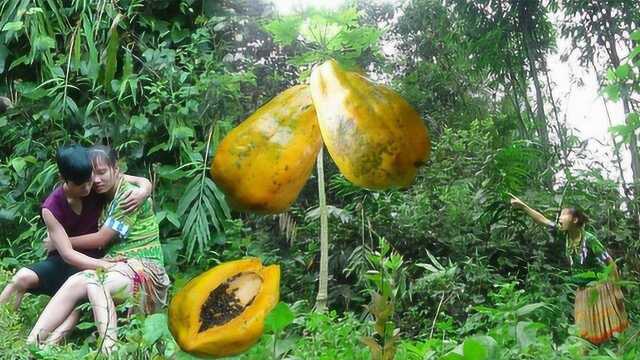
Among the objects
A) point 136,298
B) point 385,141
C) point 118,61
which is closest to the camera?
point 385,141

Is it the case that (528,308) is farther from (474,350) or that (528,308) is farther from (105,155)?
(105,155)

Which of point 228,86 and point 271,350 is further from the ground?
point 228,86

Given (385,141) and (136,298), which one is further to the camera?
(136,298)

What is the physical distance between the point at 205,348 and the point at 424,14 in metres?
0.20

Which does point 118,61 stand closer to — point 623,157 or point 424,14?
point 424,14

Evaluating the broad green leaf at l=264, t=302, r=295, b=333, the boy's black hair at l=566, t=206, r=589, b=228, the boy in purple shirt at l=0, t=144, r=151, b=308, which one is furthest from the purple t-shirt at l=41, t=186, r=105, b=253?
the boy's black hair at l=566, t=206, r=589, b=228

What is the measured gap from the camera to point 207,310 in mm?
283

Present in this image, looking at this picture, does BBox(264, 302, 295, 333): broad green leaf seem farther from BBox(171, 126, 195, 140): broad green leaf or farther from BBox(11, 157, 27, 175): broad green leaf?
BBox(11, 157, 27, 175): broad green leaf

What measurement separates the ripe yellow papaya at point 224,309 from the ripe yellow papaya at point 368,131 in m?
0.07

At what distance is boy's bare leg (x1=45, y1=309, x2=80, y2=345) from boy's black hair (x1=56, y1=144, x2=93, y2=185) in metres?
0.35

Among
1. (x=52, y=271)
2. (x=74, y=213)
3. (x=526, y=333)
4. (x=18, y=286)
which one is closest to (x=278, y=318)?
(x=74, y=213)

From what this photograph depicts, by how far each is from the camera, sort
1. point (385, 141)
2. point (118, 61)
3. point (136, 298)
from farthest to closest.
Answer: point (136, 298)
point (118, 61)
point (385, 141)

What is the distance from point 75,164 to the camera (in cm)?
38

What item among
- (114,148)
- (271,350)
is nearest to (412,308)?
(271,350)
